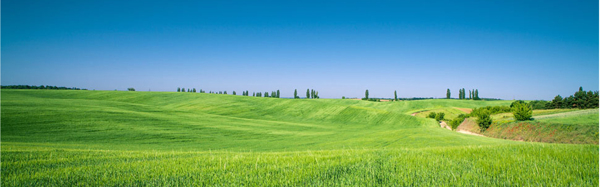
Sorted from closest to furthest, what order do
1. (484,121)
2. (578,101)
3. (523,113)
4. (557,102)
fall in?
(523,113)
(484,121)
(578,101)
(557,102)

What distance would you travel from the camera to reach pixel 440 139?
19.7 meters

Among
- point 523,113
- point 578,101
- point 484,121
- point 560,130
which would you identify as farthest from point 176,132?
point 578,101

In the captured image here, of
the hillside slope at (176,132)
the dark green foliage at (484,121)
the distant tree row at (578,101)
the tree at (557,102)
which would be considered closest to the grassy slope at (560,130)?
the dark green foliage at (484,121)

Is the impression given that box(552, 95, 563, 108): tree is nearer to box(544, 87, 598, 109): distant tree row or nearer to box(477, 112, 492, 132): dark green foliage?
box(544, 87, 598, 109): distant tree row

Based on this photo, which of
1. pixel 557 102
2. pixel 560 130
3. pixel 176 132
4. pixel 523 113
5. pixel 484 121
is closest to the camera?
pixel 560 130

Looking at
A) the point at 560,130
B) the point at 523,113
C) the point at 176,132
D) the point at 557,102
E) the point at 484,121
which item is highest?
the point at 557,102

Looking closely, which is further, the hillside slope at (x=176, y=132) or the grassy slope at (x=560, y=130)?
the hillside slope at (x=176, y=132)

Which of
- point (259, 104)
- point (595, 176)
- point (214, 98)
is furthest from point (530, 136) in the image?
point (214, 98)

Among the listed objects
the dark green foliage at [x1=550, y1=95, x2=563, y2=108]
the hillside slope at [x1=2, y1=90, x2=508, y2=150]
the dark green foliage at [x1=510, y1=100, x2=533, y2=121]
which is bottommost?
the hillside slope at [x1=2, y1=90, x2=508, y2=150]

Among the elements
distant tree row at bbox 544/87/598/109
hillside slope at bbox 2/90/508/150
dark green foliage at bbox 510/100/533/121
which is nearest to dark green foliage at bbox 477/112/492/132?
dark green foliage at bbox 510/100/533/121

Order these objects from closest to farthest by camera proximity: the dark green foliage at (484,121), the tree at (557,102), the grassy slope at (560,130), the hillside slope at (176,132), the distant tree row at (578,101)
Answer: the grassy slope at (560,130) < the hillside slope at (176,132) < the dark green foliage at (484,121) < the distant tree row at (578,101) < the tree at (557,102)

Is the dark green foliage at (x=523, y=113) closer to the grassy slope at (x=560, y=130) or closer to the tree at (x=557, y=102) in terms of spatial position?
the grassy slope at (x=560, y=130)

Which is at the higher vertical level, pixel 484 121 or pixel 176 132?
pixel 484 121

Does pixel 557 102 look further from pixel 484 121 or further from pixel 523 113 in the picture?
pixel 523 113
